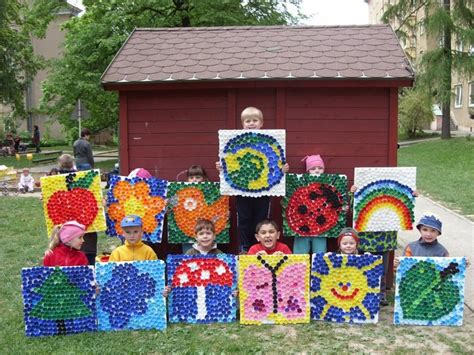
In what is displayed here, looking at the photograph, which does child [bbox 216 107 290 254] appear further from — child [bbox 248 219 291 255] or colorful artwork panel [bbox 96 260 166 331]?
colorful artwork panel [bbox 96 260 166 331]

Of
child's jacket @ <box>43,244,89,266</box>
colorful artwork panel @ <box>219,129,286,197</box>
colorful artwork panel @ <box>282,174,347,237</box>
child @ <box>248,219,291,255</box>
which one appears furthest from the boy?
colorful artwork panel @ <box>282,174,347,237</box>

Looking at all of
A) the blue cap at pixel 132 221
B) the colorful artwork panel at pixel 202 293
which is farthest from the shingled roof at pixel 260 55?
the colorful artwork panel at pixel 202 293

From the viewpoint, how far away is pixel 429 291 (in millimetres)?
4453

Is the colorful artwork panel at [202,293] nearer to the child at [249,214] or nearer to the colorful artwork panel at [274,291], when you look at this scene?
the colorful artwork panel at [274,291]

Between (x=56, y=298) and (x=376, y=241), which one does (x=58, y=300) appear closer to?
(x=56, y=298)

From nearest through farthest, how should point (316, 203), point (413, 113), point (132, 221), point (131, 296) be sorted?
1. point (131, 296)
2. point (132, 221)
3. point (316, 203)
4. point (413, 113)

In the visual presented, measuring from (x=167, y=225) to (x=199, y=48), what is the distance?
203 cm

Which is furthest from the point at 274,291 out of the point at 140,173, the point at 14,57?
the point at 14,57

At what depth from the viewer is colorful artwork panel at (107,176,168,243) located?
4941mm

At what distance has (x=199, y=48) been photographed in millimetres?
5754

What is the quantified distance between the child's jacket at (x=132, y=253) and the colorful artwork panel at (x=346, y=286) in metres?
1.53

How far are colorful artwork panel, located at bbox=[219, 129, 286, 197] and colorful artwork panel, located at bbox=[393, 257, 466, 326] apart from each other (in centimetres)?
133

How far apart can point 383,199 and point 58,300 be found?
3.08m

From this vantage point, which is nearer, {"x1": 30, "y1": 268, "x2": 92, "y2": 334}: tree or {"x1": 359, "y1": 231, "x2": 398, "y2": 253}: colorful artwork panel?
{"x1": 30, "y1": 268, "x2": 92, "y2": 334}: tree
